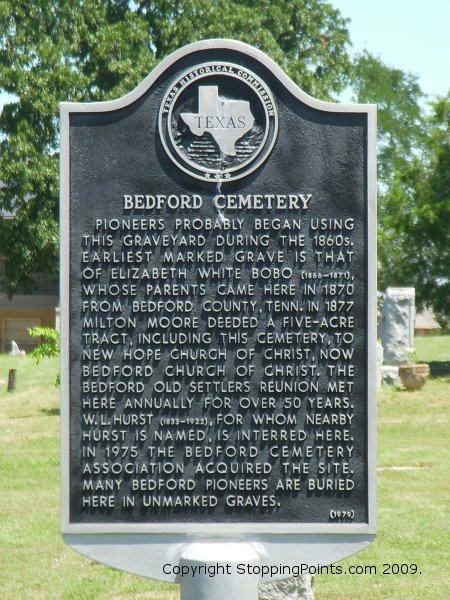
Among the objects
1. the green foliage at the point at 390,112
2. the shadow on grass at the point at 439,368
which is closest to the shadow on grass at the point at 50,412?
the shadow on grass at the point at 439,368

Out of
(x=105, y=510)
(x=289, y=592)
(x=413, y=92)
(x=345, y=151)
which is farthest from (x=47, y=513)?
(x=413, y=92)

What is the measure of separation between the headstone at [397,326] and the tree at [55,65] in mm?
6141

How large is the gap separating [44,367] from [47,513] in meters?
16.5

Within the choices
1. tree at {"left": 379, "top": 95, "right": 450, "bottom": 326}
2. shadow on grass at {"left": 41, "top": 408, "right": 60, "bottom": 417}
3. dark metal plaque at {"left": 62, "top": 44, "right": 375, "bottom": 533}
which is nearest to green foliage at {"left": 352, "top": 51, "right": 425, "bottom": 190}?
tree at {"left": 379, "top": 95, "right": 450, "bottom": 326}

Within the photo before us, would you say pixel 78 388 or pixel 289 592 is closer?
pixel 78 388

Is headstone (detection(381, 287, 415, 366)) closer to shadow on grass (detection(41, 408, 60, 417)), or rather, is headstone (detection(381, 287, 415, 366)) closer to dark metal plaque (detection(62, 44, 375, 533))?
shadow on grass (detection(41, 408, 60, 417))

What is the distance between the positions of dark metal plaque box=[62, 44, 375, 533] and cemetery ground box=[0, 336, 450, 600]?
1.93 metres

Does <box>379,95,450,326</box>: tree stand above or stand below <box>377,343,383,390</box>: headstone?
above

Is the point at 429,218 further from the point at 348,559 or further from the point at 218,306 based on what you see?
the point at 218,306

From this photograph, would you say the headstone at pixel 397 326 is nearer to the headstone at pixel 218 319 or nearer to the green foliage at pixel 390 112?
the headstone at pixel 218 319

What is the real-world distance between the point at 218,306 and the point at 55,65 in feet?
60.4

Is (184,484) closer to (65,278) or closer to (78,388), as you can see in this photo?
(78,388)

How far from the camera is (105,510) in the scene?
5359mm

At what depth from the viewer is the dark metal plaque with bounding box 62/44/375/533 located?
5.30 m
